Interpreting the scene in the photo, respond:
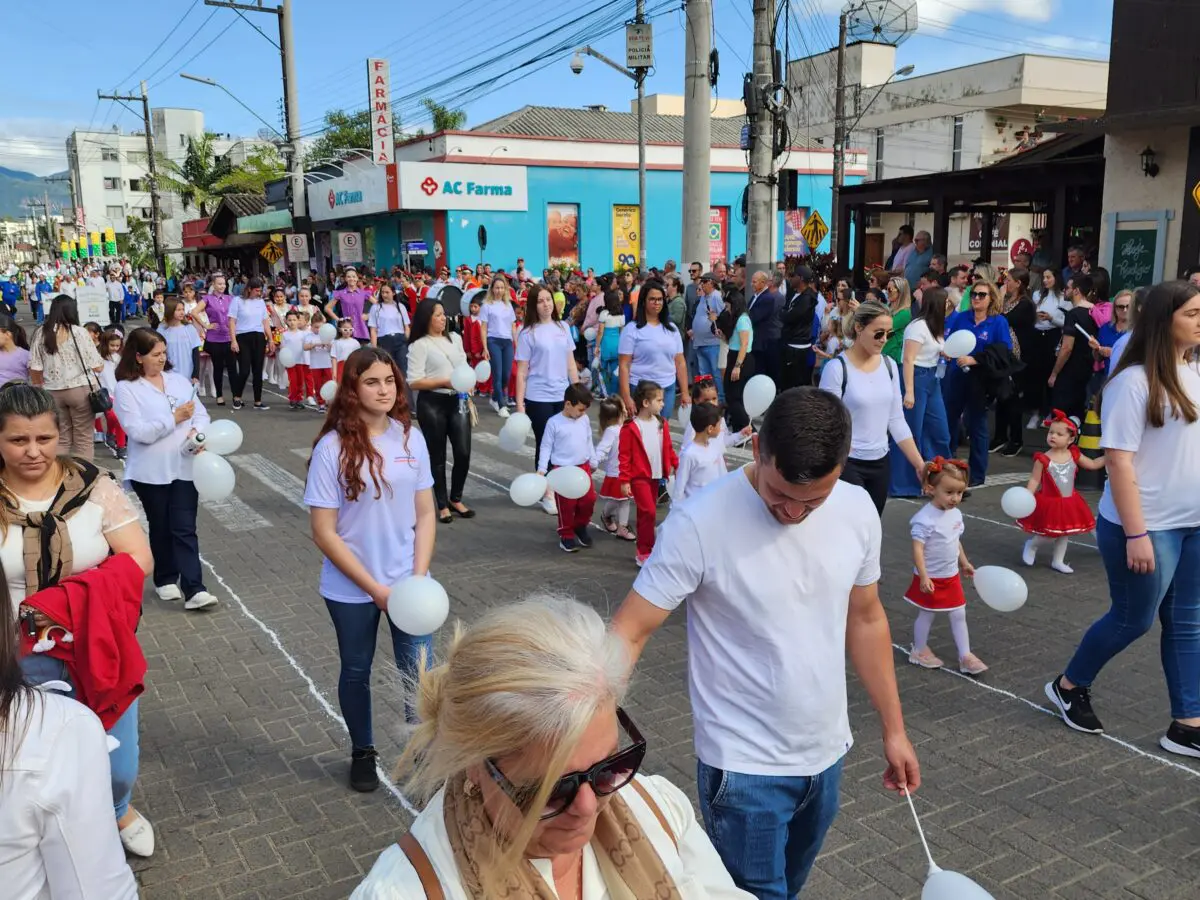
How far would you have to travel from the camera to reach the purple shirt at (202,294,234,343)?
14.6 meters

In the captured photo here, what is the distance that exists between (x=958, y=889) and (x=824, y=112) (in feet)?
164

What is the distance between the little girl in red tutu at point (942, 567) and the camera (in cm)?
521

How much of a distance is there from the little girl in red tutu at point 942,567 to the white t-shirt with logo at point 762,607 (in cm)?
288

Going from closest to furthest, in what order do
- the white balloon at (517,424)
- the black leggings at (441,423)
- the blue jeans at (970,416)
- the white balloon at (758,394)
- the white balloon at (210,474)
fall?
1. the white balloon at (210,474)
2. the white balloon at (758,394)
3. the black leggings at (441,423)
4. the white balloon at (517,424)
5. the blue jeans at (970,416)

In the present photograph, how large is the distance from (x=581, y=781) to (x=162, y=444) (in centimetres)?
535

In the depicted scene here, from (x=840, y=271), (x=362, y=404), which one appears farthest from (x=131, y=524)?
(x=840, y=271)

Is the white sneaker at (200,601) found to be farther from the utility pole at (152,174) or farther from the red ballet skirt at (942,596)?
the utility pole at (152,174)

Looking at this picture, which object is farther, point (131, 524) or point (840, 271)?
point (840, 271)

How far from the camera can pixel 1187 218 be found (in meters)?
12.8

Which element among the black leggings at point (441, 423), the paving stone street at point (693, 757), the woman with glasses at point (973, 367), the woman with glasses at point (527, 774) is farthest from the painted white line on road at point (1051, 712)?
the woman with glasses at point (973, 367)

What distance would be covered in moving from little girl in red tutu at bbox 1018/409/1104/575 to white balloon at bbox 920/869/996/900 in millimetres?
5210

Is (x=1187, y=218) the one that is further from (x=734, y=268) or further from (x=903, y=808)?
(x=903, y=808)

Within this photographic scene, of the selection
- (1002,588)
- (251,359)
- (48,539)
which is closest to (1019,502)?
(1002,588)

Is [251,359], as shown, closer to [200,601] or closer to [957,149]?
[200,601]
